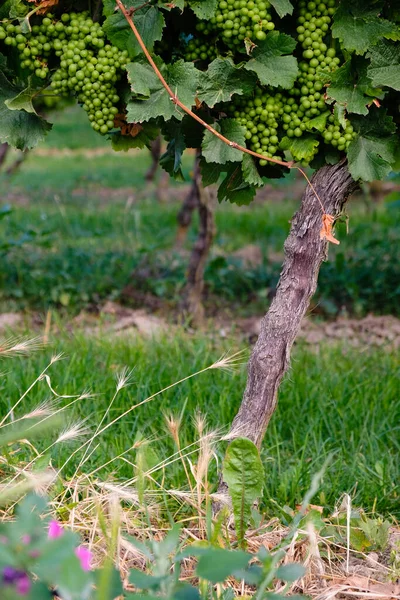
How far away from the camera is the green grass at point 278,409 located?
2457 millimetres

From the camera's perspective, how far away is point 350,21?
6.43 ft

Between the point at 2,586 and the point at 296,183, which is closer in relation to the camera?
the point at 2,586

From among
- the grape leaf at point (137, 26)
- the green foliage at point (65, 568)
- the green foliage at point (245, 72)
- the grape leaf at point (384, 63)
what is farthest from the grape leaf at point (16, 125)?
the green foliage at point (65, 568)

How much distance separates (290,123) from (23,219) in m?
5.94

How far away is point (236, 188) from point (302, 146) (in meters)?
0.28

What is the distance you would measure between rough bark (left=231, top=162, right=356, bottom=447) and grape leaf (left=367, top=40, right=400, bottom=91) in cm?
29

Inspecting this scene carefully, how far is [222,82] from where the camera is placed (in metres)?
2.04

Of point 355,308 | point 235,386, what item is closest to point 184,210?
point 355,308

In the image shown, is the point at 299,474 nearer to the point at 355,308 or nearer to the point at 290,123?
the point at 290,123

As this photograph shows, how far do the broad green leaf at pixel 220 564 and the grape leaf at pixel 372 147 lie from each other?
1215 mm

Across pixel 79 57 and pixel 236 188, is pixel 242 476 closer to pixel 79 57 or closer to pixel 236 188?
pixel 236 188

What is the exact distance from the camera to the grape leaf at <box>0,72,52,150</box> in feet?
6.97

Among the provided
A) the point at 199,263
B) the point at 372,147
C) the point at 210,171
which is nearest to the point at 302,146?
the point at 372,147

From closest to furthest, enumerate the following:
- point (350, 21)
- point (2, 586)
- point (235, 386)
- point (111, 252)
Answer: point (2, 586), point (350, 21), point (235, 386), point (111, 252)
